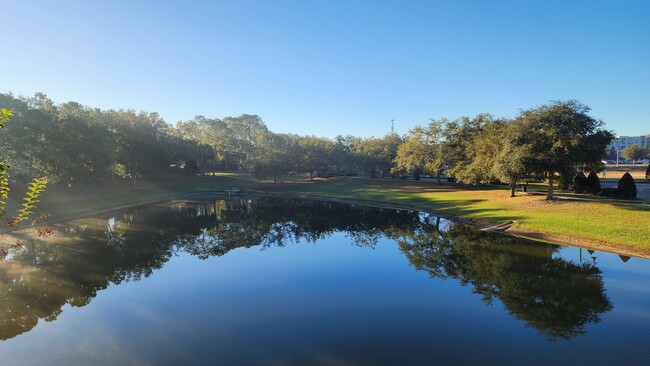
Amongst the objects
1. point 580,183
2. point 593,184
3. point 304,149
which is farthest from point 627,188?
point 304,149

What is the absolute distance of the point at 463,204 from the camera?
40406 mm

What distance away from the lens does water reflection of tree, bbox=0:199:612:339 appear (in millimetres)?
14742

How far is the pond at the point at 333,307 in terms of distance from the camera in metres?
11.1

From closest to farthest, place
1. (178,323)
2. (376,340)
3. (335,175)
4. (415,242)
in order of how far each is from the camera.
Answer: (376,340) → (178,323) → (415,242) → (335,175)

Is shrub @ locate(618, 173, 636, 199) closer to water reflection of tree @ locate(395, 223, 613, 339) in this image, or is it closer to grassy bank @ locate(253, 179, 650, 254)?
grassy bank @ locate(253, 179, 650, 254)

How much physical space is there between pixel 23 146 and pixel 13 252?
22.1 metres

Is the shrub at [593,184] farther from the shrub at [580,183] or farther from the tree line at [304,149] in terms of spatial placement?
the tree line at [304,149]

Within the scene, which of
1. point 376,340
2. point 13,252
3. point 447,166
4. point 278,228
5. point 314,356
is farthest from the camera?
point 447,166

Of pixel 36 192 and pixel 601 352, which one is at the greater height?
pixel 36 192

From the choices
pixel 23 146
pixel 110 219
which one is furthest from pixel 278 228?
pixel 23 146

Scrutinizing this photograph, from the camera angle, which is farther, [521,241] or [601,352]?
[521,241]

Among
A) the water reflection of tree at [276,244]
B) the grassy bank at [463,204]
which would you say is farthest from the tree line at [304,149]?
the water reflection of tree at [276,244]

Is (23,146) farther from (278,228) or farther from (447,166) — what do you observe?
(447,166)

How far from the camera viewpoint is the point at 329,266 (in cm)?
2134
